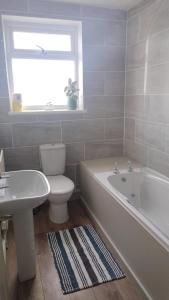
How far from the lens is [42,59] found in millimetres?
2680

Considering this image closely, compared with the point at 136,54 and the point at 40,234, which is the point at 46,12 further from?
the point at 40,234

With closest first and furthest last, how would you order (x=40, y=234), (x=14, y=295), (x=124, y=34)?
(x=14, y=295), (x=40, y=234), (x=124, y=34)

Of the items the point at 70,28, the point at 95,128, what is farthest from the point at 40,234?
the point at 70,28

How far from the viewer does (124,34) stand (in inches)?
106

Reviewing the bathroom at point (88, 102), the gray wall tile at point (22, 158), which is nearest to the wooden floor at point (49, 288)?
the bathroom at point (88, 102)

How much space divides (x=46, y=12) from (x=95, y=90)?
1.00m

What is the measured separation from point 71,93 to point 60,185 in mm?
1147

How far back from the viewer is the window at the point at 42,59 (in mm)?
2562

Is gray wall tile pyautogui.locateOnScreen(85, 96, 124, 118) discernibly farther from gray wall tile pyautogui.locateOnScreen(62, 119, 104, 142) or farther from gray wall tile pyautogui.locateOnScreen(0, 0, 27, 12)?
gray wall tile pyautogui.locateOnScreen(0, 0, 27, 12)

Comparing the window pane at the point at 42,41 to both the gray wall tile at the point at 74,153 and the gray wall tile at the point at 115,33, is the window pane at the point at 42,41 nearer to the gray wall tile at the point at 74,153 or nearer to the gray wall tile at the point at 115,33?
the gray wall tile at the point at 115,33

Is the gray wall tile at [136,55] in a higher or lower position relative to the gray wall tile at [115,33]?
lower

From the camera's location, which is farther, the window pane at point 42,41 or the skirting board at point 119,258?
the window pane at point 42,41

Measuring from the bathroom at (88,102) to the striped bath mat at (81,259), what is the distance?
0.07 m

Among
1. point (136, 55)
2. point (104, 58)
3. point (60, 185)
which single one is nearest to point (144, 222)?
point (60, 185)
